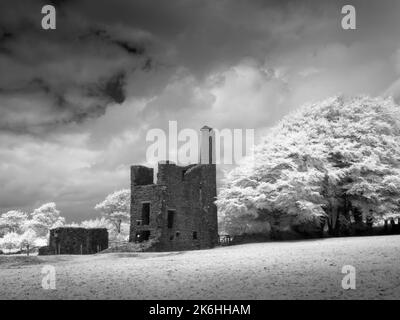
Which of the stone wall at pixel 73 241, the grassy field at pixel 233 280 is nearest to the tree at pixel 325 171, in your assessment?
the grassy field at pixel 233 280

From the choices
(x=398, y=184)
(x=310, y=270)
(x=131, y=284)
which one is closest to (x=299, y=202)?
(x=398, y=184)

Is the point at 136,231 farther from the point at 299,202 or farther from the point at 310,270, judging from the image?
the point at 310,270

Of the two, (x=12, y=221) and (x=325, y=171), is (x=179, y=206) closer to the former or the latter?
(x=325, y=171)

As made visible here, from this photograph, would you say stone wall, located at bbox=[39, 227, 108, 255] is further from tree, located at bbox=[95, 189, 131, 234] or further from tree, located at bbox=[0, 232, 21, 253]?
tree, located at bbox=[95, 189, 131, 234]

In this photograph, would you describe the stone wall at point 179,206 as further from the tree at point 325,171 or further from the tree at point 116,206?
the tree at point 116,206

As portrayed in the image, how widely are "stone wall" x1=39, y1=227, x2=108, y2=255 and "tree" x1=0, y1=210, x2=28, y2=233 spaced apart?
4785 cm

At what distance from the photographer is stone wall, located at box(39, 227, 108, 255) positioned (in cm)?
3106

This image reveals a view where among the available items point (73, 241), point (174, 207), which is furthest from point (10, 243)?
point (174, 207)

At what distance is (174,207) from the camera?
3178 centimetres

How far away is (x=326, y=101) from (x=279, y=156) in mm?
7041

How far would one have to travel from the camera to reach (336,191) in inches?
1094

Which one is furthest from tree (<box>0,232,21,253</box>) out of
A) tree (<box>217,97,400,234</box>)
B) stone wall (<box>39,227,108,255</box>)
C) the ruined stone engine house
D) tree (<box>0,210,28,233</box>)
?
tree (<box>217,97,400,234</box>)

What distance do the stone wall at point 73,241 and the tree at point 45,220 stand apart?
4011cm
